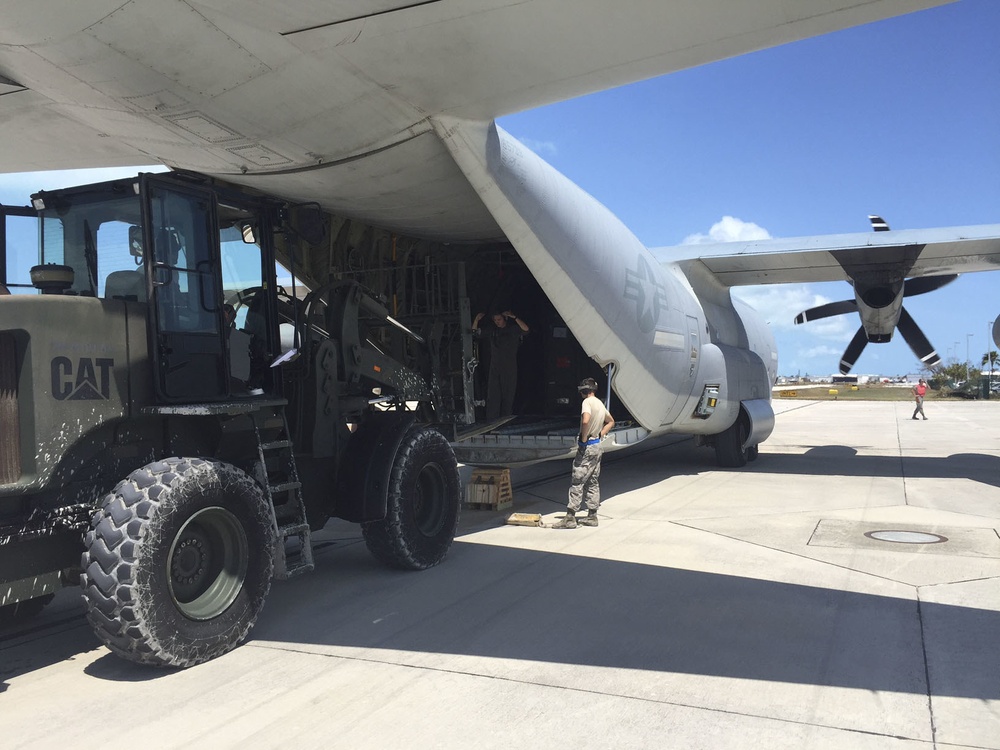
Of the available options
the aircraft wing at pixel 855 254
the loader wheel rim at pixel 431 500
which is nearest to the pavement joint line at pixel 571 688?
the loader wheel rim at pixel 431 500

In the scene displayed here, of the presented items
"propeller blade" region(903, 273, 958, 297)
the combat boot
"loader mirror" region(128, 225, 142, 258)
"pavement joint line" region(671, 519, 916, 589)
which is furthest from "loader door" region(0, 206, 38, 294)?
"propeller blade" region(903, 273, 958, 297)

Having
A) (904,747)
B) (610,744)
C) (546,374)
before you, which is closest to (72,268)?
(610,744)

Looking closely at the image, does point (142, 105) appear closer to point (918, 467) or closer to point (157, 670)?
point (157, 670)

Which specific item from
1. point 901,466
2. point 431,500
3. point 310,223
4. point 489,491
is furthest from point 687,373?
point 310,223

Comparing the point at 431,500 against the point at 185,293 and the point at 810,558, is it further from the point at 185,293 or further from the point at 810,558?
the point at 810,558

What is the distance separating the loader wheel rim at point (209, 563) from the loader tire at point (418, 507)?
1.65 m

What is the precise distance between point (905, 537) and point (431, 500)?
15.7 feet

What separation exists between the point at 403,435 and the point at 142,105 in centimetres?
315

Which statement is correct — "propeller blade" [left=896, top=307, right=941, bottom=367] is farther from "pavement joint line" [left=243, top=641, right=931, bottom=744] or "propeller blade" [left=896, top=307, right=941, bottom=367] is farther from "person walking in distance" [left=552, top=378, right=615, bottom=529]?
"pavement joint line" [left=243, top=641, right=931, bottom=744]

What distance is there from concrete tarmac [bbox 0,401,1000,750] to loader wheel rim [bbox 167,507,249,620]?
14.6 inches

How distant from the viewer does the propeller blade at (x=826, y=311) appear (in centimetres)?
2006

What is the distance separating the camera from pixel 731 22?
4.54 m

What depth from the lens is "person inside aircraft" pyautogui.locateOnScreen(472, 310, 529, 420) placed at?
1027cm

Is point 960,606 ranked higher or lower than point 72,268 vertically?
lower
